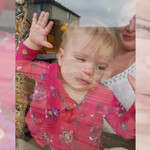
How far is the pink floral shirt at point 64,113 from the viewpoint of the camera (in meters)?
1.06

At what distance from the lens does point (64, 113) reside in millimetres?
1184

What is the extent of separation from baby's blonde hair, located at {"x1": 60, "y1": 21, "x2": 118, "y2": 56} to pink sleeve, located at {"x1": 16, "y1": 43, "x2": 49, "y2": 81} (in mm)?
196

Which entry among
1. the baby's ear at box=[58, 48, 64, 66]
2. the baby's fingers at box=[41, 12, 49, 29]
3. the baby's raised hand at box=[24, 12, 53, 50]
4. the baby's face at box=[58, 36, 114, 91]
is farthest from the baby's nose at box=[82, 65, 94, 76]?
the baby's fingers at box=[41, 12, 49, 29]

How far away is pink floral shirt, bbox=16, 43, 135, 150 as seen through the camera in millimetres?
1062

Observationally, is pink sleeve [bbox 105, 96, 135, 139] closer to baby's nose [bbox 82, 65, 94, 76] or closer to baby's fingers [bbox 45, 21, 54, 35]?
baby's nose [bbox 82, 65, 94, 76]

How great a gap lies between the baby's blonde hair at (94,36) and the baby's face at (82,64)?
0.06 feet

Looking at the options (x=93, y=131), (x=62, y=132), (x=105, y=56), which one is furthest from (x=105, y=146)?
(x=105, y=56)


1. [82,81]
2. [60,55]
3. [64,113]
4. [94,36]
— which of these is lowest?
[64,113]

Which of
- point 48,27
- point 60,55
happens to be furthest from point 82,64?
point 48,27

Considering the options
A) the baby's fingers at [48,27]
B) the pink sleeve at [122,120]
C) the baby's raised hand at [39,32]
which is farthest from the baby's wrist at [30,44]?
the pink sleeve at [122,120]

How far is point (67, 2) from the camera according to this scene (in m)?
1.13

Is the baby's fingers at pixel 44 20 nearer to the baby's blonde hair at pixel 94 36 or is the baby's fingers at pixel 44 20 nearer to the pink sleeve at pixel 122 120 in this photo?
the baby's blonde hair at pixel 94 36

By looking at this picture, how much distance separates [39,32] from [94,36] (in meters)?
0.36

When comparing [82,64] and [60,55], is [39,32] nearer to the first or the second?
[60,55]
